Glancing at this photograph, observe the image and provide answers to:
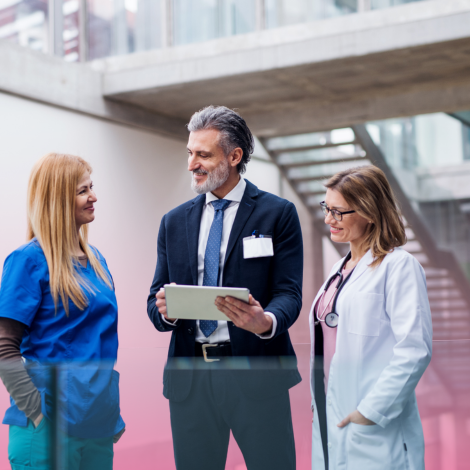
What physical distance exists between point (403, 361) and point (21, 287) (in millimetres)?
1134

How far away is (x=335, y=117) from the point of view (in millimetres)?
7391

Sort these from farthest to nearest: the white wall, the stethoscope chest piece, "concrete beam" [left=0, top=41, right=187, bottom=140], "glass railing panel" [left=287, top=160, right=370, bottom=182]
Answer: "glass railing panel" [left=287, top=160, right=370, bottom=182]
the white wall
"concrete beam" [left=0, top=41, right=187, bottom=140]
the stethoscope chest piece

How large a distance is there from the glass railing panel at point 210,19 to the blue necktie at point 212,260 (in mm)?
4360

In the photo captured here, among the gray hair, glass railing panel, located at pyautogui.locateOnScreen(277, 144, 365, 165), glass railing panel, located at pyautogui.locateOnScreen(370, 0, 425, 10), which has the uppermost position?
glass railing panel, located at pyautogui.locateOnScreen(370, 0, 425, 10)

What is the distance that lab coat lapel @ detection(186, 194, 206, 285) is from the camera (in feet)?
7.64

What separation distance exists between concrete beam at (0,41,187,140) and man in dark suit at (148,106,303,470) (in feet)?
12.3

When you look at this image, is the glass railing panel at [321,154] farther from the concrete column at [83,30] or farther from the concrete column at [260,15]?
the concrete column at [83,30]

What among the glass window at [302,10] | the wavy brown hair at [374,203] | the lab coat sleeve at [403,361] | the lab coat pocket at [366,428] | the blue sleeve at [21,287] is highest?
the glass window at [302,10]

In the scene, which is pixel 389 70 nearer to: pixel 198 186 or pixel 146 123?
pixel 146 123

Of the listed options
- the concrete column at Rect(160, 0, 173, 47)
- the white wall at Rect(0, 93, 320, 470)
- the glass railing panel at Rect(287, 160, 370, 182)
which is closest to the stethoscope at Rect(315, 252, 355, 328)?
the white wall at Rect(0, 93, 320, 470)

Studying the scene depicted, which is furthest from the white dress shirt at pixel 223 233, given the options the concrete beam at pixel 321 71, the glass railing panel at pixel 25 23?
the glass railing panel at pixel 25 23

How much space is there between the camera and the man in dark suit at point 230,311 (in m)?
1.96

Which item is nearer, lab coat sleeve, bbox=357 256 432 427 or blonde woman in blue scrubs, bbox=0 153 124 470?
lab coat sleeve, bbox=357 256 432 427

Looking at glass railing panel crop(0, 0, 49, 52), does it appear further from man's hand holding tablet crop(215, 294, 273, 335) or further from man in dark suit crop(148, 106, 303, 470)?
man's hand holding tablet crop(215, 294, 273, 335)
